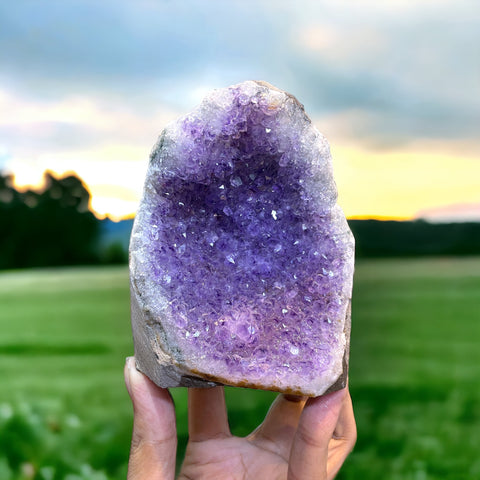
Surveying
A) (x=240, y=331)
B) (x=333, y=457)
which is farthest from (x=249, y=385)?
(x=333, y=457)

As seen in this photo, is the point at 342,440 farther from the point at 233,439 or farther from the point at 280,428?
the point at 233,439

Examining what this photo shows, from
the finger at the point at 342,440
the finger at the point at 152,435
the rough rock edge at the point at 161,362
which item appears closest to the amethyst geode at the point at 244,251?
the rough rock edge at the point at 161,362

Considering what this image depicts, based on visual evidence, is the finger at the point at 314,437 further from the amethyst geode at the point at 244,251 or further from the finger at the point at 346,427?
the finger at the point at 346,427

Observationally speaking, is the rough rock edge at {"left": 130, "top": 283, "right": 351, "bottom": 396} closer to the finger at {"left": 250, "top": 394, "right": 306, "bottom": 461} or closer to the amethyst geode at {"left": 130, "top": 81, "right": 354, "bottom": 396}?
the amethyst geode at {"left": 130, "top": 81, "right": 354, "bottom": 396}

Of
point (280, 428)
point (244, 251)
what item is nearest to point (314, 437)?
point (280, 428)

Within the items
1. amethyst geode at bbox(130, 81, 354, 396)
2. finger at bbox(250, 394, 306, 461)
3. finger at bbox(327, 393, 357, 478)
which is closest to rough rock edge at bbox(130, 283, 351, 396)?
amethyst geode at bbox(130, 81, 354, 396)

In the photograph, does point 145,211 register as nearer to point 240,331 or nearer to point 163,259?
point 163,259
